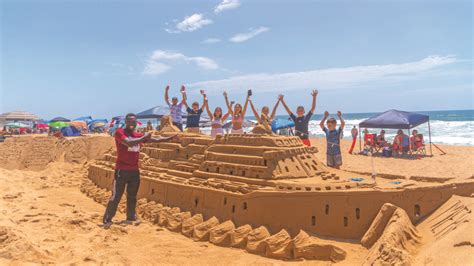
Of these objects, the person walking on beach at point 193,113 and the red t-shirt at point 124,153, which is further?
the person walking on beach at point 193,113

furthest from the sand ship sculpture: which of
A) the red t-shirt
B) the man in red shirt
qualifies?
the red t-shirt

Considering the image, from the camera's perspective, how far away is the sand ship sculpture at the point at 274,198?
5.68 metres

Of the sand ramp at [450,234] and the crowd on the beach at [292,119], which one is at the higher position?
the crowd on the beach at [292,119]

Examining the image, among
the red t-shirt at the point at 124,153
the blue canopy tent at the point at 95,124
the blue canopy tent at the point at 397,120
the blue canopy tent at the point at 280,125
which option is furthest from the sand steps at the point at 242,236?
the blue canopy tent at the point at 95,124

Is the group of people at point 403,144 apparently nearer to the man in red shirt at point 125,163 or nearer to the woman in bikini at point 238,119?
the woman in bikini at point 238,119

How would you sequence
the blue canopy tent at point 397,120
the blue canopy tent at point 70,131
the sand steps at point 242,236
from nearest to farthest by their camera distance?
the sand steps at point 242,236 → the blue canopy tent at point 397,120 → the blue canopy tent at point 70,131

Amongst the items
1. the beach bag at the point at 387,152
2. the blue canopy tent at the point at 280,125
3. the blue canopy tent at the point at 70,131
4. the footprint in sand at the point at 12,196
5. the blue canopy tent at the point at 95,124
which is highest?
the blue canopy tent at the point at 95,124

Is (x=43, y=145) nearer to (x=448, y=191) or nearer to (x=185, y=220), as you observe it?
(x=185, y=220)

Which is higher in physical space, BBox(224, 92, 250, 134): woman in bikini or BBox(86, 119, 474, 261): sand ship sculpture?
BBox(224, 92, 250, 134): woman in bikini

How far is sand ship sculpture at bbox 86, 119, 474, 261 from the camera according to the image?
5.68 metres

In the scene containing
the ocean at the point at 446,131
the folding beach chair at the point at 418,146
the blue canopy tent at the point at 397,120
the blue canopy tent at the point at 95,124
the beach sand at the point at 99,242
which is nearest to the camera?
the beach sand at the point at 99,242

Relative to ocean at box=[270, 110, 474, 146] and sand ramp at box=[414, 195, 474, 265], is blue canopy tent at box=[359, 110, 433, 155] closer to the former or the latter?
sand ramp at box=[414, 195, 474, 265]

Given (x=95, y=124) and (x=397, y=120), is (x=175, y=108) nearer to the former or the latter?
(x=397, y=120)

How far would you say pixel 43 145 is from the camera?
58.9 feet
